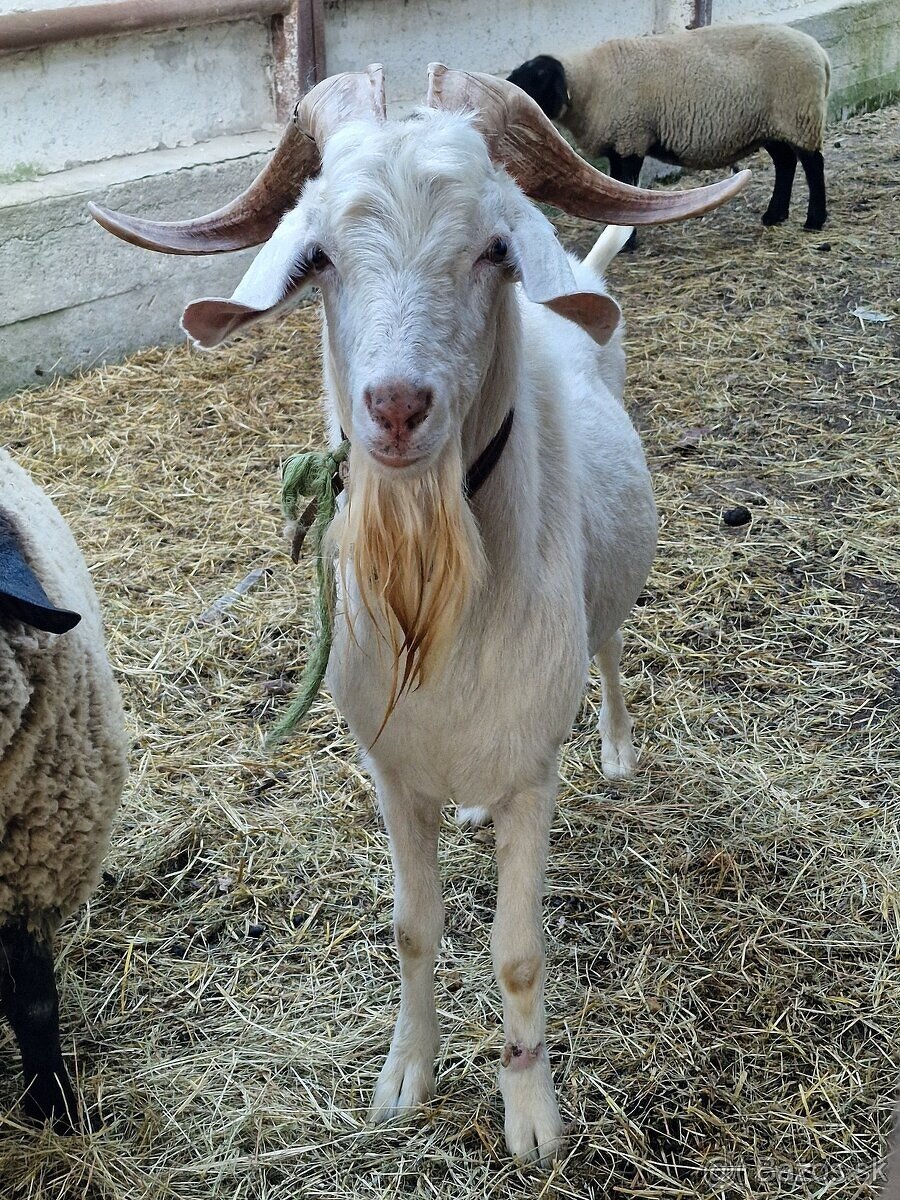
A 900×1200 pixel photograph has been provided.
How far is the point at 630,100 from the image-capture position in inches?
268

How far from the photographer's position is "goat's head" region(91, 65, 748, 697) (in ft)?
5.15

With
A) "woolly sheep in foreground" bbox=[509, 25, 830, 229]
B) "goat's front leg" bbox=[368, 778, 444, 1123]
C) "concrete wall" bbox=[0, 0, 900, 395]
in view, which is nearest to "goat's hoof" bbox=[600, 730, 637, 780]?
"goat's front leg" bbox=[368, 778, 444, 1123]

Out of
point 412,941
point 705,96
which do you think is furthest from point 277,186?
point 705,96

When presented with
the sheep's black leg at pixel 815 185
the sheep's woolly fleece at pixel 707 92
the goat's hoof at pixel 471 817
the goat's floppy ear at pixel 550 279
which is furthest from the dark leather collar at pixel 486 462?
the sheep's black leg at pixel 815 185

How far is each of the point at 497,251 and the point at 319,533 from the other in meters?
0.56

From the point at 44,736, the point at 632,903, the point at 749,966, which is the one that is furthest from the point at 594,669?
the point at 44,736

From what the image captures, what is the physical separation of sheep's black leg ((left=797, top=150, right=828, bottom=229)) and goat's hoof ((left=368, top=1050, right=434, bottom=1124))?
6.02 m

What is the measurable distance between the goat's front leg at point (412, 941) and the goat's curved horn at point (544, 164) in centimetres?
108

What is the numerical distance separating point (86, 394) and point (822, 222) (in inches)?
173

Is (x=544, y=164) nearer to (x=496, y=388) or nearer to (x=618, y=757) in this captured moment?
(x=496, y=388)

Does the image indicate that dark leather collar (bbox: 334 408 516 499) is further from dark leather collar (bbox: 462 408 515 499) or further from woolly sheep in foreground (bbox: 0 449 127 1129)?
woolly sheep in foreground (bbox: 0 449 127 1129)

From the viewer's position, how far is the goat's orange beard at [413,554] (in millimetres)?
1714

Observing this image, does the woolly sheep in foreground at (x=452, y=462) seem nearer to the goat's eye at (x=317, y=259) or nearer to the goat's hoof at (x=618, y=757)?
the goat's eye at (x=317, y=259)

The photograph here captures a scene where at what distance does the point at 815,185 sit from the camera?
6891mm
